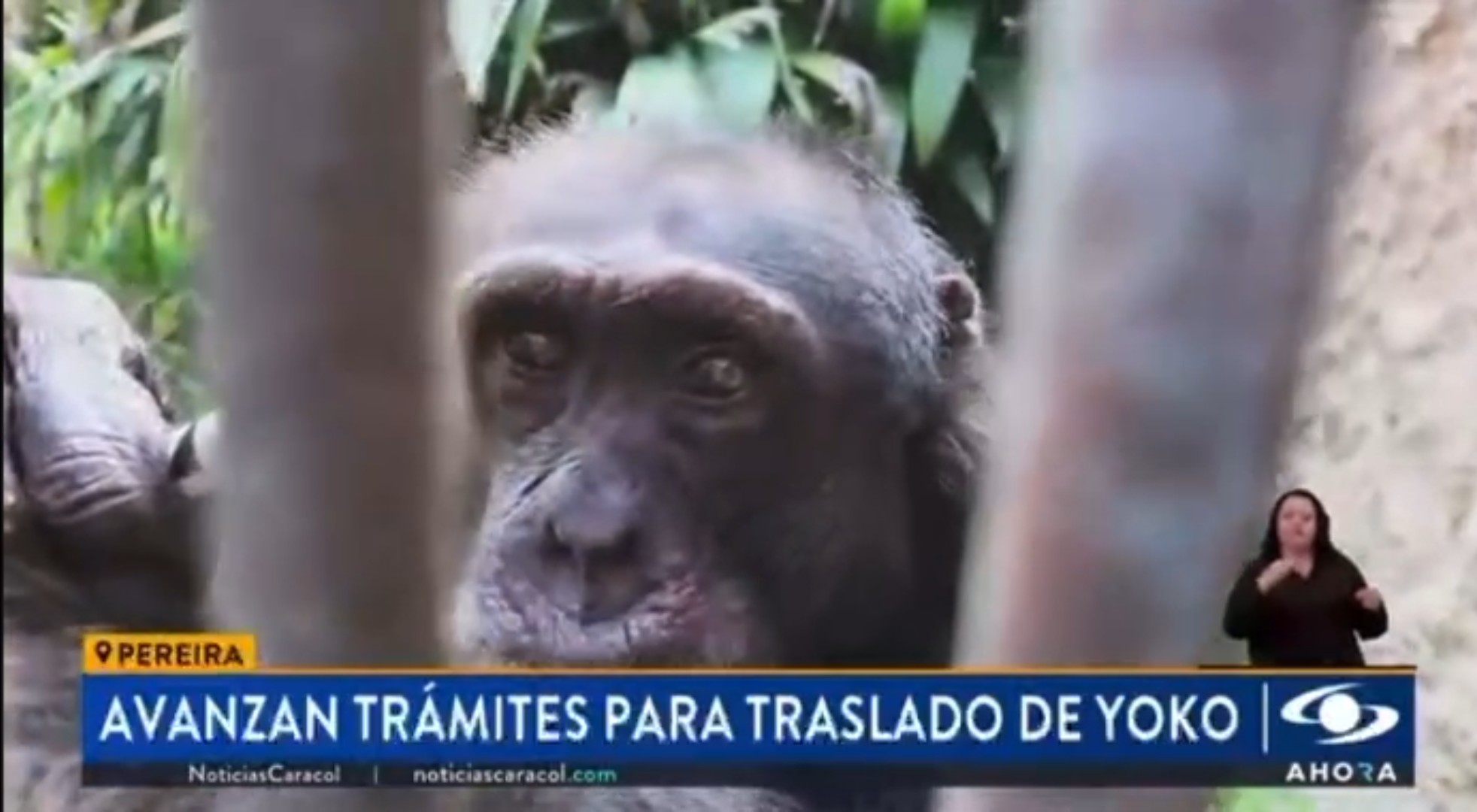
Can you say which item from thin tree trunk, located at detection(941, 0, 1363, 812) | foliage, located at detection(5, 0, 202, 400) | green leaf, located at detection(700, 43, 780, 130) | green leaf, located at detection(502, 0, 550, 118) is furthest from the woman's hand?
foliage, located at detection(5, 0, 202, 400)

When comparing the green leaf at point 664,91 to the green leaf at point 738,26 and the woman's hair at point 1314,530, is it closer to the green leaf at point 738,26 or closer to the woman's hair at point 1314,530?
the green leaf at point 738,26

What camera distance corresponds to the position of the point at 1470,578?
1.68 m

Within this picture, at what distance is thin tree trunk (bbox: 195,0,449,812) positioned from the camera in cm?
106

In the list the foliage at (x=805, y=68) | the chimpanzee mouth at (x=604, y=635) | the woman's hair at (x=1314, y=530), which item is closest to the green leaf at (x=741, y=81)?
the foliage at (x=805, y=68)

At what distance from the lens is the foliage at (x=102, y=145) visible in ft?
5.36

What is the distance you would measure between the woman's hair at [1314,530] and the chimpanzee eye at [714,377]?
39 centimetres

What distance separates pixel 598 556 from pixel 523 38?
370 millimetres

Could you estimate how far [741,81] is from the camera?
1632mm

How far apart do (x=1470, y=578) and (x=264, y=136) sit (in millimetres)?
1005

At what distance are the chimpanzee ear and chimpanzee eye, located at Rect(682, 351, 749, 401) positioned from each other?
15 centimetres

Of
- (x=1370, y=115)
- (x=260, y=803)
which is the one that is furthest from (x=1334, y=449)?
(x=260, y=803)

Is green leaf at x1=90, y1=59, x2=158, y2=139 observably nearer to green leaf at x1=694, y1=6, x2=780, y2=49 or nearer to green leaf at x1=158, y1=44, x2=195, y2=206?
green leaf at x1=158, y1=44, x2=195, y2=206

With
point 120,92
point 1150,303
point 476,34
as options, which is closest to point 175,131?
point 120,92

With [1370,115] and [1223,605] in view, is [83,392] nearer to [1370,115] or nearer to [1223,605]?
[1223,605]
